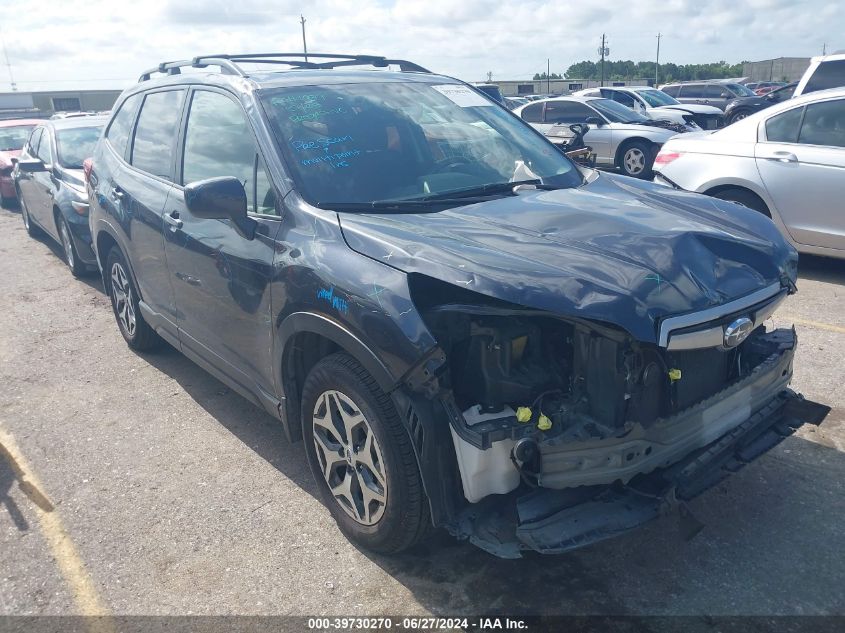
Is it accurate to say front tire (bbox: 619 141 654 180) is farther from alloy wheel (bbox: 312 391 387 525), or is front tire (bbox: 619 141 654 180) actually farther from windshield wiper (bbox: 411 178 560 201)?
alloy wheel (bbox: 312 391 387 525)

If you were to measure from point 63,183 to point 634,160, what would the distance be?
982 cm

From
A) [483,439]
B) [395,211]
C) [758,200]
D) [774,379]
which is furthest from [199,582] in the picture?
[758,200]

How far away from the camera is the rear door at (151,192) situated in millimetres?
4344

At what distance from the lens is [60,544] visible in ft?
11.1

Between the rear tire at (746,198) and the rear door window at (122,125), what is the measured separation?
5125 millimetres

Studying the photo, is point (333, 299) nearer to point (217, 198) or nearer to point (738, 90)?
point (217, 198)

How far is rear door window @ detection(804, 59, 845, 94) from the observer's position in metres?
9.02

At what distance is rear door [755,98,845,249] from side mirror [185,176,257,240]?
513 centimetres

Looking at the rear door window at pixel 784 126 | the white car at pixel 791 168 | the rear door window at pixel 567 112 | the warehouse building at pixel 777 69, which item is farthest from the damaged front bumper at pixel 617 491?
the warehouse building at pixel 777 69

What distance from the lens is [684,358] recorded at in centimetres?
Answer: 274

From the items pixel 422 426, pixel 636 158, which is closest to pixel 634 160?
pixel 636 158

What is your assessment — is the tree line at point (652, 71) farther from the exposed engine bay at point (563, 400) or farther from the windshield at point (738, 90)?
the exposed engine bay at point (563, 400)

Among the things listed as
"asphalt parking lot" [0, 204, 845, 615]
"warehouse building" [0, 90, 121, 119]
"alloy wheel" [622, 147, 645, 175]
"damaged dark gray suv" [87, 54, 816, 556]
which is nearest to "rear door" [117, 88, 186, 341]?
"damaged dark gray suv" [87, 54, 816, 556]

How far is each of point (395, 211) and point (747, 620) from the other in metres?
2.15
